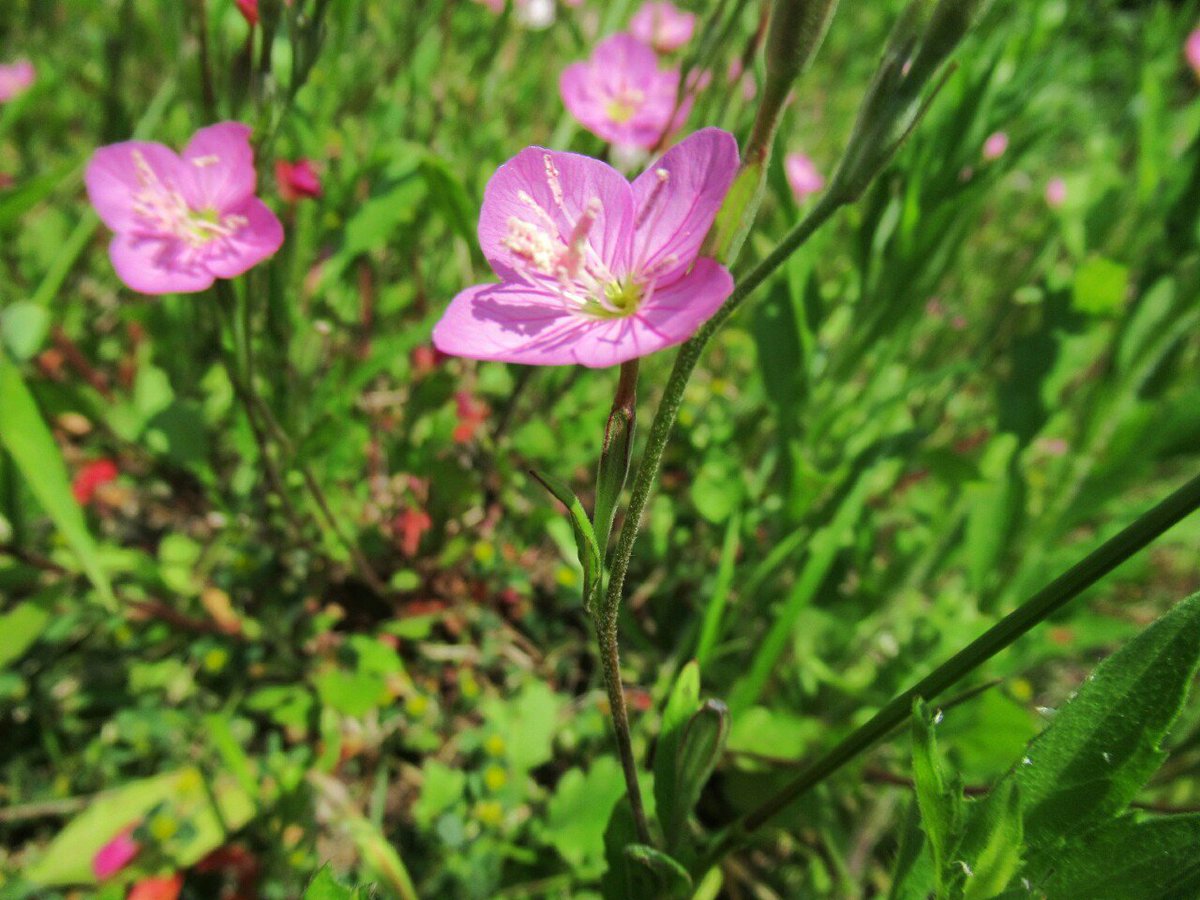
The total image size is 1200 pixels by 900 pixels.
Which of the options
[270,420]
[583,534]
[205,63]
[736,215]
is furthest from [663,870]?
[205,63]

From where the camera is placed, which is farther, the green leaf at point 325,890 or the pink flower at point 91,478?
the pink flower at point 91,478

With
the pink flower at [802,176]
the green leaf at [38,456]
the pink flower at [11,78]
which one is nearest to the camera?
the green leaf at [38,456]

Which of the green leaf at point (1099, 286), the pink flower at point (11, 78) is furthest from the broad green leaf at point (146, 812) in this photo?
the pink flower at point (11, 78)

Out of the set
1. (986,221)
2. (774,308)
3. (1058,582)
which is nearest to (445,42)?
(774,308)

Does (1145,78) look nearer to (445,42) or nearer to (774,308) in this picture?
(774,308)

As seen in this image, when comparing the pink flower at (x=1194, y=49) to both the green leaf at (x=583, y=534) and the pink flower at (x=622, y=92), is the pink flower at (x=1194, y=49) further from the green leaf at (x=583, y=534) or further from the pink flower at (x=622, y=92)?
the green leaf at (x=583, y=534)

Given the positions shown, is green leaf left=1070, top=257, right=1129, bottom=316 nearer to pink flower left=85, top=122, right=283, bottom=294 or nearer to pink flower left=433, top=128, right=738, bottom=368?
pink flower left=433, top=128, right=738, bottom=368
